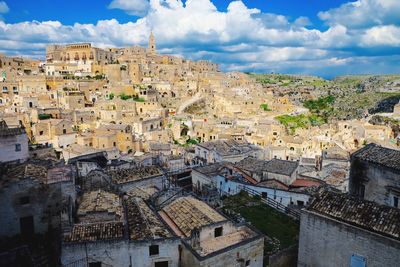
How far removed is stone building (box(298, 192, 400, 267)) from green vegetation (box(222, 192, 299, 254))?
238 centimetres

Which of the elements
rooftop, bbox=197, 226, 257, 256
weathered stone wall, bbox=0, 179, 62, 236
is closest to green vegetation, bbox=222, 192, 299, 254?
rooftop, bbox=197, 226, 257, 256

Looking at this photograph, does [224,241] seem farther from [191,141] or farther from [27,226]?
[191,141]

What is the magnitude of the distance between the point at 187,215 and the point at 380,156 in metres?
10.5

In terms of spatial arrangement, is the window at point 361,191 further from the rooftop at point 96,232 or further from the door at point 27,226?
the door at point 27,226

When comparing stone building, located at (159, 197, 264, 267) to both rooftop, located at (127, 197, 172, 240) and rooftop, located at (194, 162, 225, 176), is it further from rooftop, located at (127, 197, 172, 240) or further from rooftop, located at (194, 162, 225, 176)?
rooftop, located at (194, 162, 225, 176)

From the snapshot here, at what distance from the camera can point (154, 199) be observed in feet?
63.8

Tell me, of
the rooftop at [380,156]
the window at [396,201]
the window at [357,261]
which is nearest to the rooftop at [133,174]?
the rooftop at [380,156]

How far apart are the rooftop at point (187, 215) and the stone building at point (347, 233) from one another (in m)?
4.17

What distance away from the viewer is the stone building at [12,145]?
790 inches

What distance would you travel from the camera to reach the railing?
67.4 feet

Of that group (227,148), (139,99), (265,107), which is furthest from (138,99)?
(265,107)

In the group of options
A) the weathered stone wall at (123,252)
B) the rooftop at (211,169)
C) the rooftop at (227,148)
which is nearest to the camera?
the weathered stone wall at (123,252)

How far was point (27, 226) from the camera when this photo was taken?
627 inches

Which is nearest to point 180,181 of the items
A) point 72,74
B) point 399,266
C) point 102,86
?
point 399,266
